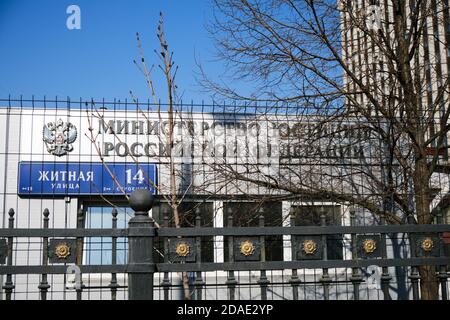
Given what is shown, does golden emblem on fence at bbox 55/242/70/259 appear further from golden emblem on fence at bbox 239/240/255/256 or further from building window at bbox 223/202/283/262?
building window at bbox 223/202/283/262

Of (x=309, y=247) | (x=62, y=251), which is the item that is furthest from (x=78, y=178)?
(x=309, y=247)

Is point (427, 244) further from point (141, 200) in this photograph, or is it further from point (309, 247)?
point (141, 200)

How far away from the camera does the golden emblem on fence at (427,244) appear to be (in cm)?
534

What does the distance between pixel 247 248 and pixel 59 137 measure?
5869 millimetres

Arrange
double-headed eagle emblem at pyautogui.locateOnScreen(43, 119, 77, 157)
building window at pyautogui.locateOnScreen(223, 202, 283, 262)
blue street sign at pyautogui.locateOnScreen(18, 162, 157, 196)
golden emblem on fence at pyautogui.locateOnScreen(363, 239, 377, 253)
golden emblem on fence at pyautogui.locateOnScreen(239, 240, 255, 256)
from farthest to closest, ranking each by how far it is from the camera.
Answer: double-headed eagle emblem at pyautogui.locateOnScreen(43, 119, 77, 157) → blue street sign at pyautogui.locateOnScreen(18, 162, 157, 196) → building window at pyautogui.locateOnScreen(223, 202, 283, 262) → golden emblem on fence at pyautogui.locateOnScreen(363, 239, 377, 253) → golden emblem on fence at pyautogui.locateOnScreen(239, 240, 255, 256)

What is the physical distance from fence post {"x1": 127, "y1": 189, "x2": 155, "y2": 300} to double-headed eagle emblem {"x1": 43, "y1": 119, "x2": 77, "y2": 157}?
5344 millimetres

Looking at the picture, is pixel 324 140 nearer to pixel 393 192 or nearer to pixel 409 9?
pixel 393 192

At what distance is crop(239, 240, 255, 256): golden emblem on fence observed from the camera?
506cm

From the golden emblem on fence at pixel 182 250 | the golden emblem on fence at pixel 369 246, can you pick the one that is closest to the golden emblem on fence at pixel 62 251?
the golden emblem on fence at pixel 182 250

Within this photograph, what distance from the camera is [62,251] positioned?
4.94 metres

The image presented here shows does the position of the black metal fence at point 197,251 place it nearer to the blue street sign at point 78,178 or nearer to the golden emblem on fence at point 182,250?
the golden emblem on fence at point 182,250

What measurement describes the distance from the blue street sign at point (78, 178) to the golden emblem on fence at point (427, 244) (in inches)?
214

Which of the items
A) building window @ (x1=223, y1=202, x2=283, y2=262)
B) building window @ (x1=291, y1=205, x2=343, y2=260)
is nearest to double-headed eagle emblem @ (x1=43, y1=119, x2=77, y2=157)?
building window @ (x1=223, y1=202, x2=283, y2=262)
